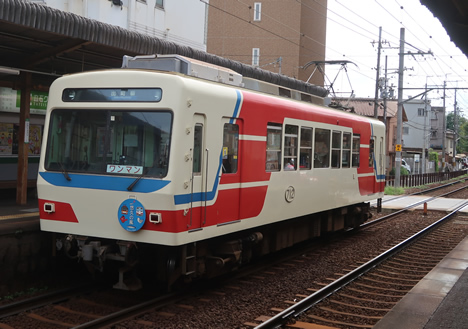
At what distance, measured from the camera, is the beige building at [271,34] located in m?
39.6

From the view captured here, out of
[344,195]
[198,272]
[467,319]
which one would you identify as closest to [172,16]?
[344,195]

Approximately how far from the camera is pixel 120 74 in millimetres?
7113

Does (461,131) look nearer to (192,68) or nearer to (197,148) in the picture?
(192,68)

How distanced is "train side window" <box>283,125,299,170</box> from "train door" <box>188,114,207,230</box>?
7.86ft

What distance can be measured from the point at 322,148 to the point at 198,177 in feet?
14.0

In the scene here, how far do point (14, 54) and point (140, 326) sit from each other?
6.86 metres

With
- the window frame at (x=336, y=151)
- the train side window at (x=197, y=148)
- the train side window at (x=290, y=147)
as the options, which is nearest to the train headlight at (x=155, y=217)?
the train side window at (x=197, y=148)

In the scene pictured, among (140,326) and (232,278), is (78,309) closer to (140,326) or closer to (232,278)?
(140,326)

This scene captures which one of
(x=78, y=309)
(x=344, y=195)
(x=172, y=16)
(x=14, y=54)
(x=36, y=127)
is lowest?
(x=78, y=309)

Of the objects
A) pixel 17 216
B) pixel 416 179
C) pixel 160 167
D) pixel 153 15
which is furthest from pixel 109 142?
pixel 416 179

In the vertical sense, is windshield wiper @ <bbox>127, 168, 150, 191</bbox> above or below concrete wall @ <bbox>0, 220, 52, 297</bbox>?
above

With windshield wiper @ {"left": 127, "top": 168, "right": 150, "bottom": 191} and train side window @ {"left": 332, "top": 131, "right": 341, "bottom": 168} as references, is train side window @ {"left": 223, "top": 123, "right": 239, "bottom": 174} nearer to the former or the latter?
windshield wiper @ {"left": 127, "top": 168, "right": 150, "bottom": 191}

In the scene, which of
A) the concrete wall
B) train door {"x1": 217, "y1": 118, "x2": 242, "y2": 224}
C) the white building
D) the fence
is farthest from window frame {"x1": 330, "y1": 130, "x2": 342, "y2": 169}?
the fence

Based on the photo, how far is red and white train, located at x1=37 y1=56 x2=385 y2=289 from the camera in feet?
22.2
